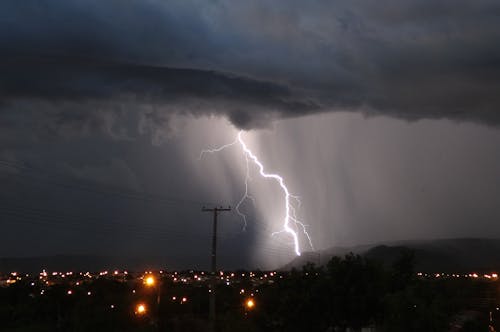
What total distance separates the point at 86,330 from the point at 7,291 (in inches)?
1633

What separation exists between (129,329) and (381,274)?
2138cm

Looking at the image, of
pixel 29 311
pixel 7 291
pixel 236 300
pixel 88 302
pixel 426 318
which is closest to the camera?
pixel 426 318

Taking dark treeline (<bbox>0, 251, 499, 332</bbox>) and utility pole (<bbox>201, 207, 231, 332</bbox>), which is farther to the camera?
utility pole (<bbox>201, 207, 231, 332</bbox>)

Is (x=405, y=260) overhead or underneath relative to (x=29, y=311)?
overhead

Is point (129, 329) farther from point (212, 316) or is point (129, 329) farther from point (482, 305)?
point (482, 305)

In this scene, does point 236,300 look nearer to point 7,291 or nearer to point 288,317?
point 7,291

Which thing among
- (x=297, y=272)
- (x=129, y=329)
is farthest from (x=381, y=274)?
(x=129, y=329)

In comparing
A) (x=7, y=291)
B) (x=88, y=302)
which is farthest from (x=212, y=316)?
(x=7, y=291)

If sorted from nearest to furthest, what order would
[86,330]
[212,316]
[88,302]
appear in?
[212,316], [86,330], [88,302]

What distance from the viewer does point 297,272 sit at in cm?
3600

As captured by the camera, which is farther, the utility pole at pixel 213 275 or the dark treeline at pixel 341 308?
→ the utility pole at pixel 213 275

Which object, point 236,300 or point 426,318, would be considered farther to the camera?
point 236,300

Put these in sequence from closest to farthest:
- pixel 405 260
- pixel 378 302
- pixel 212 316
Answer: pixel 378 302, pixel 212 316, pixel 405 260

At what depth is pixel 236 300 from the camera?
71.8 metres
